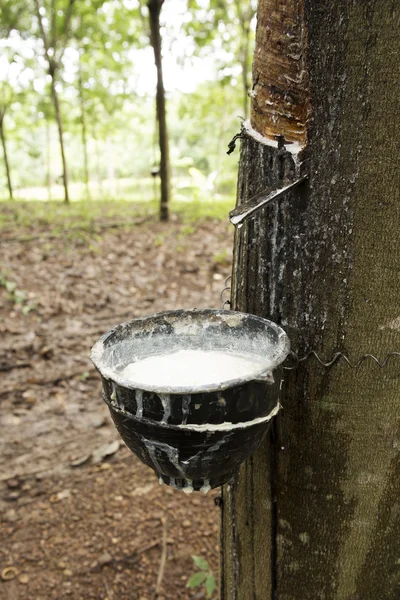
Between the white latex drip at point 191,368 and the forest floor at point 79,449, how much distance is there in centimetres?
162

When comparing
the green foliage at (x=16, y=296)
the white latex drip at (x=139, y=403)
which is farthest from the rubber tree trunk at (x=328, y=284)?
the green foliage at (x=16, y=296)

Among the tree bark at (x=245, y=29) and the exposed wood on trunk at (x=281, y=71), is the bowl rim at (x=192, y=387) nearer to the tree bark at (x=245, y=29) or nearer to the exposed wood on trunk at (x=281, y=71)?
the exposed wood on trunk at (x=281, y=71)

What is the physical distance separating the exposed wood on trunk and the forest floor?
2106 mm

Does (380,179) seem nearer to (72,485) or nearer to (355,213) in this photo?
(355,213)

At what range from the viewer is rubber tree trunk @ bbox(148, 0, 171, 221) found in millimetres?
7367

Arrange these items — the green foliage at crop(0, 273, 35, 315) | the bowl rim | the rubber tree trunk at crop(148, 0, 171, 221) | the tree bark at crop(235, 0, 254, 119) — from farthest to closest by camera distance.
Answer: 1. the tree bark at crop(235, 0, 254, 119)
2. the rubber tree trunk at crop(148, 0, 171, 221)
3. the green foliage at crop(0, 273, 35, 315)
4. the bowl rim

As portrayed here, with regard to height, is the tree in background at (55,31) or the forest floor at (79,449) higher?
the tree in background at (55,31)

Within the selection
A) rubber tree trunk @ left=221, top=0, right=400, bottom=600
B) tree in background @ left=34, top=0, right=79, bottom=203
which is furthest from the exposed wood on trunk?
tree in background @ left=34, top=0, right=79, bottom=203

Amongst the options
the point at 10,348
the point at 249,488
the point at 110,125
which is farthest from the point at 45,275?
the point at 110,125

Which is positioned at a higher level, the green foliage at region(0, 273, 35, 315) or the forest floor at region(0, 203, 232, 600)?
the green foliage at region(0, 273, 35, 315)

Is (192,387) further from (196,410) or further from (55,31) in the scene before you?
(55,31)

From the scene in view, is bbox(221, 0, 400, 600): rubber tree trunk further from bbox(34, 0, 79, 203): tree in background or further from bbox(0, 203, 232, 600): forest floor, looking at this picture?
bbox(34, 0, 79, 203): tree in background

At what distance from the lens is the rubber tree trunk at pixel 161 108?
737 centimetres

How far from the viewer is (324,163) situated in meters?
1.19
